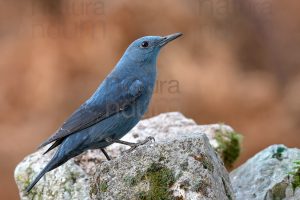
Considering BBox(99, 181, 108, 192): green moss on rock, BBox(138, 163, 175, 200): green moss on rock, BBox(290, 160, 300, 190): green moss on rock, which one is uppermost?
BBox(138, 163, 175, 200): green moss on rock

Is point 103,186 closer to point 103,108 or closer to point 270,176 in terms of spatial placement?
point 103,108

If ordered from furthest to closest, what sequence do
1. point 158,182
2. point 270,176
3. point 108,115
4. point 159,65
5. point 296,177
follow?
point 159,65 < point 108,115 < point 270,176 < point 296,177 < point 158,182

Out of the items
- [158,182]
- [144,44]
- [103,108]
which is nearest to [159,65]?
[144,44]

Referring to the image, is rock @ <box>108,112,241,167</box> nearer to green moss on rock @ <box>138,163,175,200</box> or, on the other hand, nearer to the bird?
the bird

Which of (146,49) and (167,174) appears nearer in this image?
(167,174)

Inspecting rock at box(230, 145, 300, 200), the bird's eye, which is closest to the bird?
the bird's eye

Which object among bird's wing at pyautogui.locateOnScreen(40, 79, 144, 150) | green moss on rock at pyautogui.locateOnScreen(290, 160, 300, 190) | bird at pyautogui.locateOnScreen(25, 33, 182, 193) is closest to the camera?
green moss on rock at pyautogui.locateOnScreen(290, 160, 300, 190)
